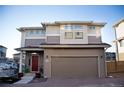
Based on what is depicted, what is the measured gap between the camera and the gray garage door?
1333 cm

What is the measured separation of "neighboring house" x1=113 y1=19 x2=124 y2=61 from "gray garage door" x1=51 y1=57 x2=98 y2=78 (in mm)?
8071

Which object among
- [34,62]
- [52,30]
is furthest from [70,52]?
[34,62]

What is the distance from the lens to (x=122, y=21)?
63.0ft

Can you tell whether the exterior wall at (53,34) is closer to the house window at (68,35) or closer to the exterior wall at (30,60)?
the house window at (68,35)

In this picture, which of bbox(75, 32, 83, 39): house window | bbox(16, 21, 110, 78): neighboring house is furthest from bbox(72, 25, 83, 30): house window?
bbox(75, 32, 83, 39): house window

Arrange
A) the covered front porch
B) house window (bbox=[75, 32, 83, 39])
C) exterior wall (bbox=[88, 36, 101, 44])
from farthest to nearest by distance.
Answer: the covered front porch → exterior wall (bbox=[88, 36, 101, 44]) → house window (bbox=[75, 32, 83, 39])

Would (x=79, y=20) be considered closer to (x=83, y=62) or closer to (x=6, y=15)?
(x=83, y=62)

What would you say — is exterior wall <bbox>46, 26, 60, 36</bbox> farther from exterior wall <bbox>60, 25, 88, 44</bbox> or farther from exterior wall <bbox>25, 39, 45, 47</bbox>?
exterior wall <bbox>25, 39, 45, 47</bbox>

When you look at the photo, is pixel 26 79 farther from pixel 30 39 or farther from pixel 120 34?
pixel 120 34

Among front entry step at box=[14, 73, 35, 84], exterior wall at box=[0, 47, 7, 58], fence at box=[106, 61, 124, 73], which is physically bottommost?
front entry step at box=[14, 73, 35, 84]
